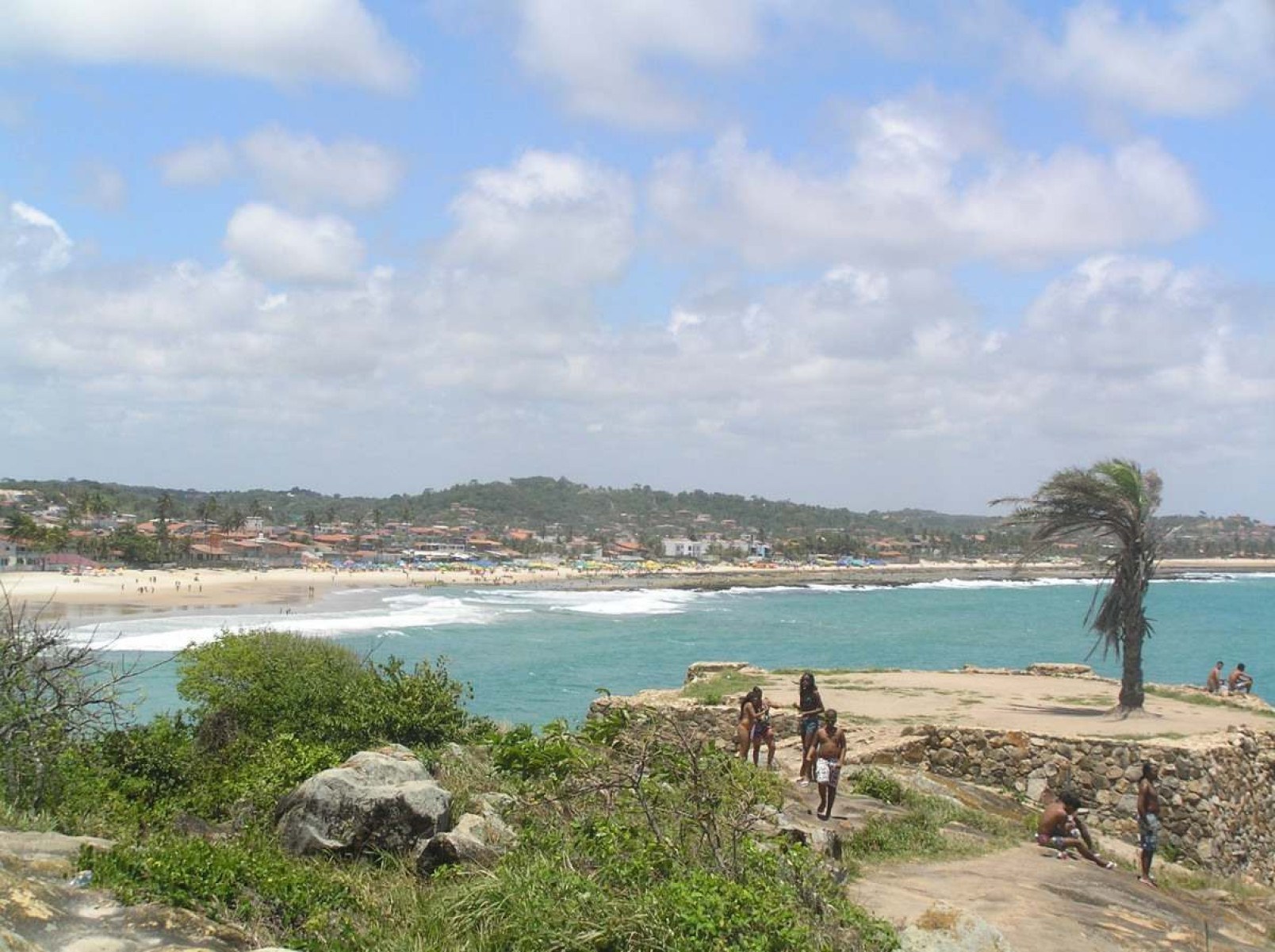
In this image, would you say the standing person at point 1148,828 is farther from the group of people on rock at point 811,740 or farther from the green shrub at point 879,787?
the group of people on rock at point 811,740

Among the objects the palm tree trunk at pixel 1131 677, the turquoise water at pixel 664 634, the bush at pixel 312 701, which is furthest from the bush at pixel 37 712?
the turquoise water at pixel 664 634

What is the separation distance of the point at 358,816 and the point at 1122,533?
44.7 feet

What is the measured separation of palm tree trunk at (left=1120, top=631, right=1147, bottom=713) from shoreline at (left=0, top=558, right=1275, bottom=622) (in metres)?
2.08

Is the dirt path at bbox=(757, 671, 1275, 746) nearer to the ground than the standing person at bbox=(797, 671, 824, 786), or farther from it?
nearer to the ground

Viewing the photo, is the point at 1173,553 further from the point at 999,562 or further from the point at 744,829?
the point at 999,562

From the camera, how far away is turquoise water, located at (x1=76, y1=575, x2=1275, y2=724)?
136 ft

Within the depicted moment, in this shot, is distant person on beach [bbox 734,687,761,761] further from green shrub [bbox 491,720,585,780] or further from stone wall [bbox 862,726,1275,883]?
green shrub [bbox 491,720,585,780]

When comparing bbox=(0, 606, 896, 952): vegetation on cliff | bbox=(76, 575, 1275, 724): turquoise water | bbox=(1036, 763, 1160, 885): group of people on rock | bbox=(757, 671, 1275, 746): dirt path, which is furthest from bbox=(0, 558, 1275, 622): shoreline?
bbox=(0, 606, 896, 952): vegetation on cliff

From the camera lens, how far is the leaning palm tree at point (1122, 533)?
17156 millimetres

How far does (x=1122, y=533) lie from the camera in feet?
57.4

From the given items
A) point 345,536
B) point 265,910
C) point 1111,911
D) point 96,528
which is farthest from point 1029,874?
point 345,536

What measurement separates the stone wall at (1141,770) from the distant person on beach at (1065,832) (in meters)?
2.20

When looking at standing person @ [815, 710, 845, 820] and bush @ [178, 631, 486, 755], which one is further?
bush @ [178, 631, 486, 755]

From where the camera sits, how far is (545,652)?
50000 millimetres
